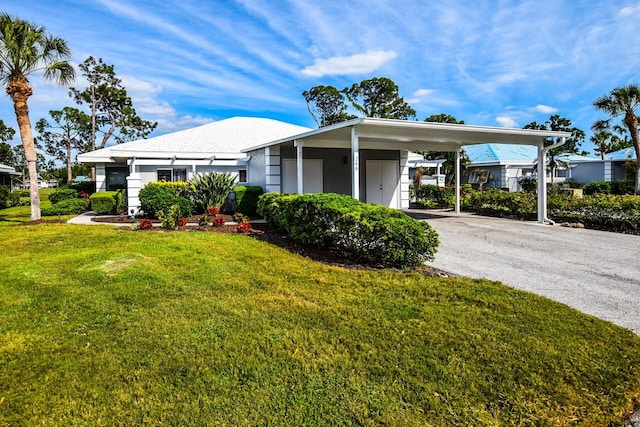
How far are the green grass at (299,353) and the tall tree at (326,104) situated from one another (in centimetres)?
3180

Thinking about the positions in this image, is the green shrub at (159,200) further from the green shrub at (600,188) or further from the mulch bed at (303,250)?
the green shrub at (600,188)

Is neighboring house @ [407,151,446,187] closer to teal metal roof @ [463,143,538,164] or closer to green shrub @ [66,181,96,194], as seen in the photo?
teal metal roof @ [463,143,538,164]

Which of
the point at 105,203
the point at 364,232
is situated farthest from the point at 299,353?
the point at 105,203

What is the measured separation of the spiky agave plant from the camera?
517 inches

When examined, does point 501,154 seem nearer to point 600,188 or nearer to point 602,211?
point 600,188

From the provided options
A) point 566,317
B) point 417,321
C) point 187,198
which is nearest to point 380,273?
point 417,321

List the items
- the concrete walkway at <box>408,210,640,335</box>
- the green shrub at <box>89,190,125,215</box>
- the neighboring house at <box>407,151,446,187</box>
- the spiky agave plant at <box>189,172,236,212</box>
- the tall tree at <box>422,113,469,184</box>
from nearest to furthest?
the concrete walkway at <box>408,210,640,335</box>, the spiky agave plant at <box>189,172,236,212</box>, the green shrub at <box>89,190,125,215</box>, the neighboring house at <box>407,151,446,187</box>, the tall tree at <box>422,113,469,184</box>

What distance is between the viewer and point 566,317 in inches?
162

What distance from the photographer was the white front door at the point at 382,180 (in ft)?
54.7

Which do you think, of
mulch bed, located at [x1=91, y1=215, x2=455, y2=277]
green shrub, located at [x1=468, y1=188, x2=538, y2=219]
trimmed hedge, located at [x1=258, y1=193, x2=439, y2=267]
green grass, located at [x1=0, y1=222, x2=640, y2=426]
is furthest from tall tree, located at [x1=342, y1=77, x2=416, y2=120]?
green grass, located at [x1=0, y1=222, x2=640, y2=426]

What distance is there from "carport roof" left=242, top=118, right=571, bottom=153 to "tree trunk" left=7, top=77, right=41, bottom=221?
7.48 m

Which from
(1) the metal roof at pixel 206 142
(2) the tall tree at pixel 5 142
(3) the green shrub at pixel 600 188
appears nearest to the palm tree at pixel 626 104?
(3) the green shrub at pixel 600 188

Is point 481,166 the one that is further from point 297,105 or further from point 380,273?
point 380,273

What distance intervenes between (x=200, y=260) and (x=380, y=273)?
2879mm
